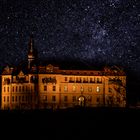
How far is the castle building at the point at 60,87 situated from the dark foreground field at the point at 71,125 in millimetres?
44337

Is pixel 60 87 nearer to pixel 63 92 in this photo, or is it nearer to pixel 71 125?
pixel 63 92

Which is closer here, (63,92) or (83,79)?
(63,92)

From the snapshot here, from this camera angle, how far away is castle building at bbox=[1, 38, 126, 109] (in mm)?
107188

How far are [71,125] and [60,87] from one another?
5505 cm

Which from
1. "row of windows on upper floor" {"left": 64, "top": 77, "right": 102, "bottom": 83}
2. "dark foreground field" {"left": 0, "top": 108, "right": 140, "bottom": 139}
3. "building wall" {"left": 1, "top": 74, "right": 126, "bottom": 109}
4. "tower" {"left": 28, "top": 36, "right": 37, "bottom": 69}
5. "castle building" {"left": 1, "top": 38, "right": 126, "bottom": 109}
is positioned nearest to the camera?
"dark foreground field" {"left": 0, "top": 108, "right": 140, "bottom": 139}

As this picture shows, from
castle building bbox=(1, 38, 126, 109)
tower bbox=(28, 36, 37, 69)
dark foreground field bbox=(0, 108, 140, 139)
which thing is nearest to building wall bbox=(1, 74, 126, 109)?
castle building bbox=(1, 38, 126, 109)

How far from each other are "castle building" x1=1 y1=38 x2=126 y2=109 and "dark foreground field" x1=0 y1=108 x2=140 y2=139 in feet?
145

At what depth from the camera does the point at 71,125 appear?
5384 cm

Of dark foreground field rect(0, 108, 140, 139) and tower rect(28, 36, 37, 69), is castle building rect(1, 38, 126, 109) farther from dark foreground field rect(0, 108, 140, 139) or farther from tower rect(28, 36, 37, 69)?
dark foreground field rect(0, 108, 140, 139)

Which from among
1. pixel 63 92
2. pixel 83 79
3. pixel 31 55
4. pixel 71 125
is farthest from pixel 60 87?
pixel 71 125

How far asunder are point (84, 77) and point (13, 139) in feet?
212

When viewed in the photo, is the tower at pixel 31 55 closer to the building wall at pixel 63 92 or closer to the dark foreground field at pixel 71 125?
the building wall at pixel 63 92

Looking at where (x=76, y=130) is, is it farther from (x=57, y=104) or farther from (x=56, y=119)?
(x=57, y=104)

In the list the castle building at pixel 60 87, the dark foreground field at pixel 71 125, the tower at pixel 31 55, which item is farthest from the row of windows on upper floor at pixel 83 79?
the dark foreground field at pixel 71 125
